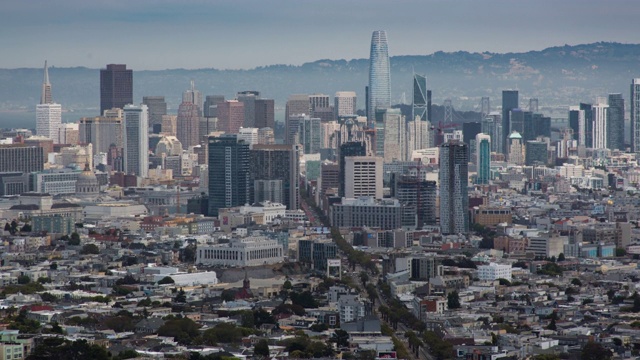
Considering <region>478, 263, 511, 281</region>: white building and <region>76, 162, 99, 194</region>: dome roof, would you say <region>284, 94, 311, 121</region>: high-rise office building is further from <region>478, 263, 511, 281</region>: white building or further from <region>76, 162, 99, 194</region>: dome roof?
<region>478, 263, 511, 281</region>: white building

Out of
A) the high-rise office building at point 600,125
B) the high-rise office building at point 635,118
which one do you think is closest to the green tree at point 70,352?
the high-rise office building at point 635,118

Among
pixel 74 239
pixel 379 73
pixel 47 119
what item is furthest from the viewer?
pixel 379 73

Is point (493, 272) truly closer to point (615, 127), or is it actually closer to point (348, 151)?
point (348, 151)

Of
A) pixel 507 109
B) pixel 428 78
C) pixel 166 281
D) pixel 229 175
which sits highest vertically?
pixel 428 78

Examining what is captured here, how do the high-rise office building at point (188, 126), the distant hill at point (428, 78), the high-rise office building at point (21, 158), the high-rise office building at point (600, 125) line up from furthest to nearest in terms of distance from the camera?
the distant hill at point (428, 78) → the high-rise office building at point (600, 125) → the high-rise office building at point (188, 126) → the high-rise office building at point (21, 158)

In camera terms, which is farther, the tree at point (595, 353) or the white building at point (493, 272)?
the white building at point (493, 272)

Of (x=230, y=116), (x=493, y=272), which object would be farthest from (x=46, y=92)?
(x=493, y=272)

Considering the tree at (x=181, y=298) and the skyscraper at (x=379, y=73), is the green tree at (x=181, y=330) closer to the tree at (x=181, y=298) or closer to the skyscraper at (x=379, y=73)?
the tree at (x=181, y=298)
